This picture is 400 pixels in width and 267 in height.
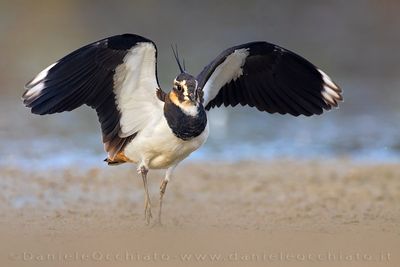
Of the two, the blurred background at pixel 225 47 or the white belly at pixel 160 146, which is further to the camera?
the blurred background at pixel 225 47

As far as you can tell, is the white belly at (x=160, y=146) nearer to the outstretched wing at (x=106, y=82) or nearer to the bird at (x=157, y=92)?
the bird at (x=157, y=92)

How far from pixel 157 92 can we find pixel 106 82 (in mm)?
412

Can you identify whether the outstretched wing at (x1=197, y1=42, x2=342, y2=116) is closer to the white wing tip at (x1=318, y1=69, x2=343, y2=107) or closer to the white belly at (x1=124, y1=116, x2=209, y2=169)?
the white wing tip at (x1=318, y1=69, x2=343, y2=107)

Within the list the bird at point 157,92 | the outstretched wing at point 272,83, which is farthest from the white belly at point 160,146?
the outstretched wing at point 272,83

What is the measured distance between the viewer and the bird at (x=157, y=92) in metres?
7.56

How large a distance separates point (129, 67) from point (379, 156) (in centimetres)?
443

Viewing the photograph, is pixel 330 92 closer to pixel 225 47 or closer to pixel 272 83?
pixel 272 83

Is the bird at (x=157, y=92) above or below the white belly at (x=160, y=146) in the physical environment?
above

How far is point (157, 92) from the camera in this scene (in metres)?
7.91

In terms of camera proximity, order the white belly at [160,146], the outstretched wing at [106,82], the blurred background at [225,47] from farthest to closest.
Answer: the blurred background at [225,47]
the white belly at [160,146]
the outstretched wing at [106,82]

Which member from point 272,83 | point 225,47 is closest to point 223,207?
point 272,83

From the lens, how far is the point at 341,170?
34.7ft

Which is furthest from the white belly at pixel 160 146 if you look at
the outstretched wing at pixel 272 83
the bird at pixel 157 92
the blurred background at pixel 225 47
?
the blurred background at pixel 225 47

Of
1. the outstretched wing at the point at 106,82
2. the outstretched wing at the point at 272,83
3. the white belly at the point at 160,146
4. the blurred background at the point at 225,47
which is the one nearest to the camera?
the outstretched wing at the point at 106,82
